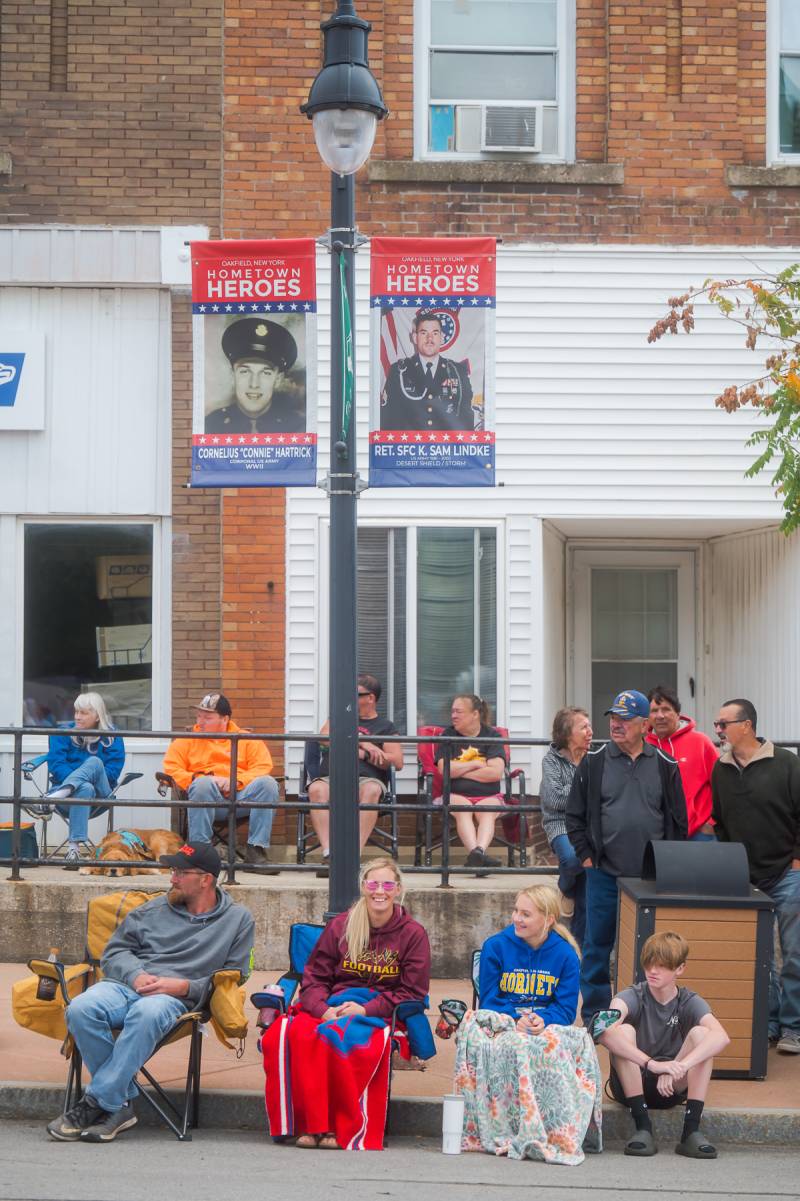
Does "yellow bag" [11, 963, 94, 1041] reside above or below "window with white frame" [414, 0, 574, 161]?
below

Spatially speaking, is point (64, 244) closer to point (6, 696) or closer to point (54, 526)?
point (54, 526)

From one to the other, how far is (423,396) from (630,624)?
18.9 ft

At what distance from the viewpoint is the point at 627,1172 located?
6.46m

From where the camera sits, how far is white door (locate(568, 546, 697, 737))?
42.5 ft

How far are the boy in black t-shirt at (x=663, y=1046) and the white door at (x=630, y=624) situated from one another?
585cm

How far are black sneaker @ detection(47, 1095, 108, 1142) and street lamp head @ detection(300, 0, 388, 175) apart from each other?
4.33 metres

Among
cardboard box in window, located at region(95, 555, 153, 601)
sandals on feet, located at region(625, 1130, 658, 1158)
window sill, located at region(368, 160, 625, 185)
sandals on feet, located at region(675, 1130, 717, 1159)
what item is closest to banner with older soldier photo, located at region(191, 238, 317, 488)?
sandals on feet, located at region(625, 1130, 658, 1158)

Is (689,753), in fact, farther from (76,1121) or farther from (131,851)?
(76,1121)

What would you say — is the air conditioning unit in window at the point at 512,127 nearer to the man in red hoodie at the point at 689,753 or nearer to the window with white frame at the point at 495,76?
the window with white frame at the point at 495,76

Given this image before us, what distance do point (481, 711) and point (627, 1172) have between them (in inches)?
173

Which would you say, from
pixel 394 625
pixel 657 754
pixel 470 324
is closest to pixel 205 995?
pixel 657 754

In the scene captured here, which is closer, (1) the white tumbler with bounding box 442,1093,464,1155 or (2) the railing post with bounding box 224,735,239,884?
(1) the white tumbler with bounding box 442,1093,464,1155

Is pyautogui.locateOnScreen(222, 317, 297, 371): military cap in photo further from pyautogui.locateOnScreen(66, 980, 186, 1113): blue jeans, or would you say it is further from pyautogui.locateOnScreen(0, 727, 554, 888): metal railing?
pyautogui.locateOnScreen(66, 980, 186, 1113): blue jeans

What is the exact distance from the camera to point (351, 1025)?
6.86 metres
